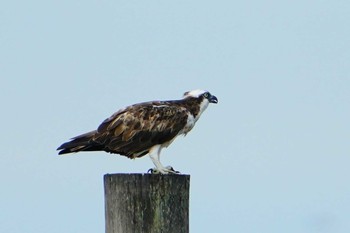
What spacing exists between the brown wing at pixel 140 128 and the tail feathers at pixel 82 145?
2.2 inches

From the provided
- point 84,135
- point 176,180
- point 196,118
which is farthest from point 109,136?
point 176,180

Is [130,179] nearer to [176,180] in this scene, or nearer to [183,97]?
[176,180]

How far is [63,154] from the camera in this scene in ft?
34.5

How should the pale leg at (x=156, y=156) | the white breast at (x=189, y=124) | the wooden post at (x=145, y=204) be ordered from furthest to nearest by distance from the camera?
the white breast at (x=189, y=124), the pale leg at (x=156, y=156), the wooden post at (x=145, y=204)

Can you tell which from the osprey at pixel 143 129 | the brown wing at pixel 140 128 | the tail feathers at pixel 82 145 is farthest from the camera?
the brown wing at pixel 140 128

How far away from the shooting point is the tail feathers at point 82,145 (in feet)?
34.5

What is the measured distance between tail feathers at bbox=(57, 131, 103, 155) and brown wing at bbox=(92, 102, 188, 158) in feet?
0.18

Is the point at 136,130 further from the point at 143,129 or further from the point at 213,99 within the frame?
the point at 213,99

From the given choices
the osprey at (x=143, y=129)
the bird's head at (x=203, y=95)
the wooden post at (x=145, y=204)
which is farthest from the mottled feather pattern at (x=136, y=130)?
the wooden post at (x=145, y=204)

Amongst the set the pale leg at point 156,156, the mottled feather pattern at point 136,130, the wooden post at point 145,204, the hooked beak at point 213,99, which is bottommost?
the wooden post at point 145,204

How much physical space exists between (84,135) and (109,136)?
0.33 meters

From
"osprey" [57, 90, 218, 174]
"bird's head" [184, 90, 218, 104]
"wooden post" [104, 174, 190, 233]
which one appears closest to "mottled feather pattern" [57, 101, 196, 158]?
"osprey" [57, 90, 218, 174]

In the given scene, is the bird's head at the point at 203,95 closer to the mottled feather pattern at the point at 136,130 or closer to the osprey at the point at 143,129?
the osprey at the point at 143,129

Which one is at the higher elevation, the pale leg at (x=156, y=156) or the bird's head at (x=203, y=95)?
the bird's head at (x=203, y=95)
